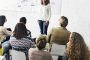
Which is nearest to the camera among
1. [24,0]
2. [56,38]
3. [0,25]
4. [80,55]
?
[80,55]

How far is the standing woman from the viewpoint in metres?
6.77

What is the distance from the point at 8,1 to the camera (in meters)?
7.92

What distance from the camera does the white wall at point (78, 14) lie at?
23.5 feet

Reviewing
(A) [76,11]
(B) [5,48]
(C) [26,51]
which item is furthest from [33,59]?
(A) [76,11]

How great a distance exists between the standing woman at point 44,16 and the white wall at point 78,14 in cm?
69

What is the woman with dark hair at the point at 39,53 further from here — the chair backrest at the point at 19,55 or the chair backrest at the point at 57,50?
the chair backrest at the point at 57,50

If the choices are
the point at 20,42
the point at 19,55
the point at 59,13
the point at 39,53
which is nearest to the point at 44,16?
the point at 59,13

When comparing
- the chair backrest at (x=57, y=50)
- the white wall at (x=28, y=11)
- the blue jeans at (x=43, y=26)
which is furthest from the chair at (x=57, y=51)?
the white wall at (x=28, y=11)

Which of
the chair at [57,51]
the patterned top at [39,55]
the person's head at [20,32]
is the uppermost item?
the person's head at [20,32]

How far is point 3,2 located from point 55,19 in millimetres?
1750

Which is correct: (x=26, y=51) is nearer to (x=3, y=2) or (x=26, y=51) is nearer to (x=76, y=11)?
(x=76, y=11)

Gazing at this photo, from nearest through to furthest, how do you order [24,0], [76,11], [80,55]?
[80,55] → [76,11] → [24,0]

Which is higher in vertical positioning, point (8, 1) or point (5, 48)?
point (8, 1)

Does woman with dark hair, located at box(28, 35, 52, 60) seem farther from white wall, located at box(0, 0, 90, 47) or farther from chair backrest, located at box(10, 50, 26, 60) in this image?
white wall, located at box(0, 0, 90, 47)
